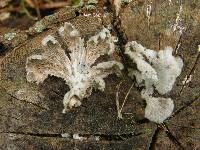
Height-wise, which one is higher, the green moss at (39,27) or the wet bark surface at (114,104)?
the green moss at (39,27)

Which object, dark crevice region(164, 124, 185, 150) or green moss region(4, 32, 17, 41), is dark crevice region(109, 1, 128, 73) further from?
green moss region(4, 32, 17, 41)

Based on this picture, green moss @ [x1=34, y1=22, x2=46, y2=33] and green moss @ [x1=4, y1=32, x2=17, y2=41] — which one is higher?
green moss @ [x1=34, y1=22, x2=46, y2=33]

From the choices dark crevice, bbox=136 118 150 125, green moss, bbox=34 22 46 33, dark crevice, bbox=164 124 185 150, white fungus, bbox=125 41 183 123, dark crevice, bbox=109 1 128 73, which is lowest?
dark crevice, bbox=164 124 185 150

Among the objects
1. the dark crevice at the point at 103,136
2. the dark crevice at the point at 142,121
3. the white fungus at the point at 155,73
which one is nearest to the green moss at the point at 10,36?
the dark crevice at the point at 103,136

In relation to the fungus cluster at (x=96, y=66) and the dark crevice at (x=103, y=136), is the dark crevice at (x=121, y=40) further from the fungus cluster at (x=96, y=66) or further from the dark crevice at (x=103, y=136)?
the dark crevice at (x=103, y=136)

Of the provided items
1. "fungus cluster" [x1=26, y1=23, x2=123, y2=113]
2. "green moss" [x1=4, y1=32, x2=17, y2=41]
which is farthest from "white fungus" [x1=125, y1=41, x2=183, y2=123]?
"green moss" [x1=4, y1=32, x2=17, y2=41]

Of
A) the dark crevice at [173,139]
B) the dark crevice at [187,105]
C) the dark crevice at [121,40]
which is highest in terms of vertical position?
the dark crevice at [121,40]

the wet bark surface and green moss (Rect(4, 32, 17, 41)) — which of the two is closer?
the wet bark surface

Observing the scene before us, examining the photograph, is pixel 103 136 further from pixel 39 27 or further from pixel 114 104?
pixel 39 27

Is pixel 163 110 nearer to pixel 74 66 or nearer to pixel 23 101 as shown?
pixel 74 66

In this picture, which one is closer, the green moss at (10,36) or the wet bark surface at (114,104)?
the wet bark surface at (114,104)
